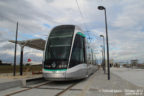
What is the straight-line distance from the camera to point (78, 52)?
1055cm

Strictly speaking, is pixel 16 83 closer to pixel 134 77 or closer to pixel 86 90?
pixel 86 90

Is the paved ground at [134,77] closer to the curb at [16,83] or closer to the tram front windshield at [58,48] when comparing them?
the tram front windshield at [58,48]

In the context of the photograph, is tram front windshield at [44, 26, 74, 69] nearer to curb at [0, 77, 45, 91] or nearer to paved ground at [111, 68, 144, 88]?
curb at [0, 77, 45, 91]

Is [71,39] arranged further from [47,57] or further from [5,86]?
[5,86]

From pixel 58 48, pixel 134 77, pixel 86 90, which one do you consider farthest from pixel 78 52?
pixel 134 77

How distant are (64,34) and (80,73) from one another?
2.95m

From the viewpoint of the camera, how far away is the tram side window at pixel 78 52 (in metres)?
9.95

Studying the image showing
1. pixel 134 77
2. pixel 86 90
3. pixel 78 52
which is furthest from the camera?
pixel 134 77

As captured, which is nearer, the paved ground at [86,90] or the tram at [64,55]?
the paved ground at [86,90]

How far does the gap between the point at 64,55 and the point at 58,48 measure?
Answer: 667 millimetres

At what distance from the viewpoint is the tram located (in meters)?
9.36

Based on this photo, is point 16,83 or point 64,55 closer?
point 16,83

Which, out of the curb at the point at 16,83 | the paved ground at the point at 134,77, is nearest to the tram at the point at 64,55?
the curb at the point at 16,83

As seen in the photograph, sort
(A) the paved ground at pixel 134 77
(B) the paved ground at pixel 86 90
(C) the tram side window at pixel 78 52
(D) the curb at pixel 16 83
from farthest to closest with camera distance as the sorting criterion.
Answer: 1. (A) the paved ground at pixel 134 77
2. (C) the tram side window at pixel 78 52
3. (D) the curb at pixel 16 83
4. (B) the paved ground at pixel 86 90
